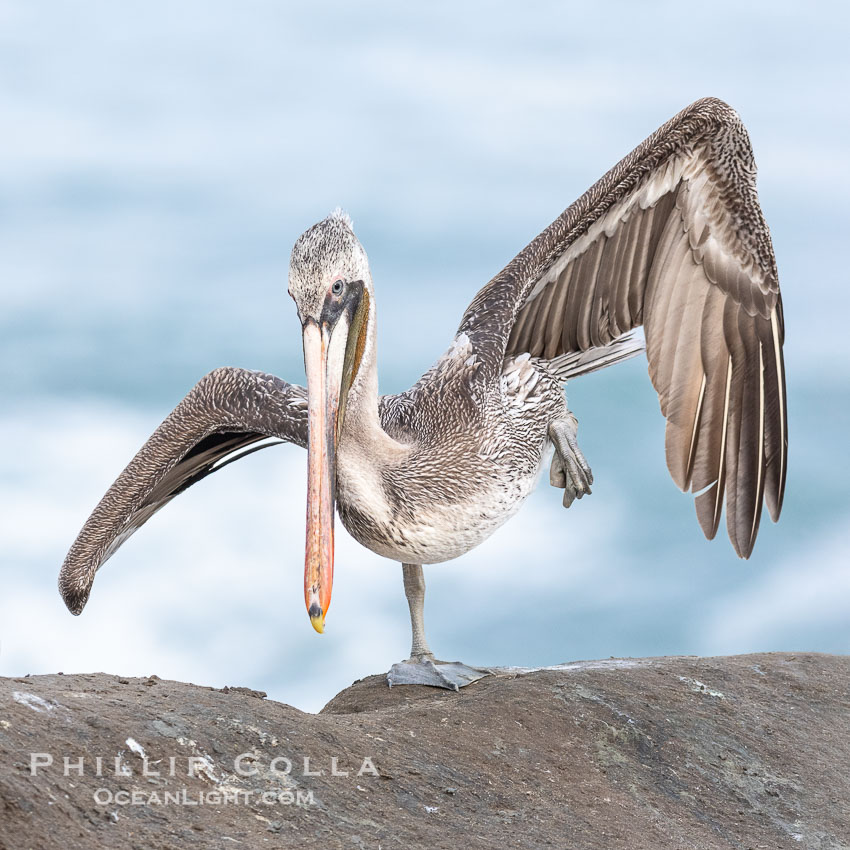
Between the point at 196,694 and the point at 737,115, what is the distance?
13.3 ft

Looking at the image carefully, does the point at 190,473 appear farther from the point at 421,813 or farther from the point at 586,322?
the point at 421,813

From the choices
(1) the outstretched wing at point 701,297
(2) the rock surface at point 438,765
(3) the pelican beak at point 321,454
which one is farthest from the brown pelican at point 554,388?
(2) the rock surface at point 438,765

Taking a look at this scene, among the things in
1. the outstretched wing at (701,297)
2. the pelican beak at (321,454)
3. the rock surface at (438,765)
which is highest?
the outstretched wing at (701,297)

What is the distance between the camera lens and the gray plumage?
577cm

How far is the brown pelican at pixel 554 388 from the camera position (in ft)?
18.7

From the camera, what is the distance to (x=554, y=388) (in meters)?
6.74

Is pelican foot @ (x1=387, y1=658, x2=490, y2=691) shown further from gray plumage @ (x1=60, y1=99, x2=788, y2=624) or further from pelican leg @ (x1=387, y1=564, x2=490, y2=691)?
gray plumage @ (x1=60, y1=99, x2=788, y2=624)

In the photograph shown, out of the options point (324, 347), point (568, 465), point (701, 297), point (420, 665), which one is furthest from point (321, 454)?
point (701, 297)

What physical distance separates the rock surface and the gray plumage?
961mm

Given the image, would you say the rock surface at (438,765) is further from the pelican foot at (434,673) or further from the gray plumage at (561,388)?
the gray plumage at (561,388)

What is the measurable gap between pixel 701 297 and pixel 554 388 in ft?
3.20

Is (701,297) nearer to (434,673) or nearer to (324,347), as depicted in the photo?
(324,347)

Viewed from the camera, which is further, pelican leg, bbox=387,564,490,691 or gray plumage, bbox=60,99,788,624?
pelican leg, bbox=387,564,490,691

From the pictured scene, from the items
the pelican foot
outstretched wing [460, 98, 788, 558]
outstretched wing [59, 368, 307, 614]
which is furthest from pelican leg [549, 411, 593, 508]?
outstretched wing [59, 368, 307, 614]
